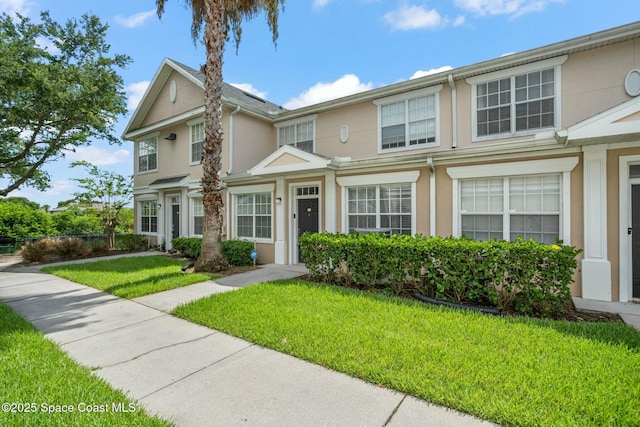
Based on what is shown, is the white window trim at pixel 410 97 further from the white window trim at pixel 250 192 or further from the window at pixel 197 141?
the window at pixel 197 141

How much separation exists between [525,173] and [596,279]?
2.44 metres

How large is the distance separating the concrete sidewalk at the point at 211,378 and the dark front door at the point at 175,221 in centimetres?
862

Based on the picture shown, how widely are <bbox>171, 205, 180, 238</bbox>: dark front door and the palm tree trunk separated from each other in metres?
5.95

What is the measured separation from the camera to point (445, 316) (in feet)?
15.7

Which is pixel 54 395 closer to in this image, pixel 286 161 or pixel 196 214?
pixel 286 161

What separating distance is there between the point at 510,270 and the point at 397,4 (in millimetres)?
9207

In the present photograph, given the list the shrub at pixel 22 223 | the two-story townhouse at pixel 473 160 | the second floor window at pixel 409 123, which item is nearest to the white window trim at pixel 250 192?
the two-story townhouse at pixel 473 160

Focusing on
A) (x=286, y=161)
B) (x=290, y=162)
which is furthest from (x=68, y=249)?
(x=290, y=162)

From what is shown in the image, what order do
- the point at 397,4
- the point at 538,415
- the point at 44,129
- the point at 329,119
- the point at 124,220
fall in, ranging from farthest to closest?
the point at 124,220 < the point at 44,129 < the point at 329,119 < the point at 397,4 < the point at 538,415

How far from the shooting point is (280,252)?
401 inches

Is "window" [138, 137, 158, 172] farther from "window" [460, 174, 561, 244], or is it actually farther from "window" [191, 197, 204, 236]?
"window" [460, 174, 561, 244]

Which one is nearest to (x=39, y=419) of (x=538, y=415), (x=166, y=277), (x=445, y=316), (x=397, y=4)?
(x=538, y=415)

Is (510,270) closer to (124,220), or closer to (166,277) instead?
(166,277)

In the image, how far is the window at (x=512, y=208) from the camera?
6.40 m
